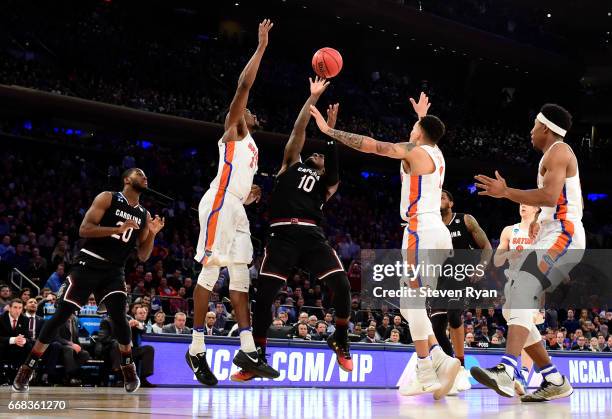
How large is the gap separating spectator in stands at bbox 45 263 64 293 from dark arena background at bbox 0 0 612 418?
14 centimetres

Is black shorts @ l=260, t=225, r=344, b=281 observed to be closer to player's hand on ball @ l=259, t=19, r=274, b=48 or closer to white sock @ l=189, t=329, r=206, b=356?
white sock @ l=189, t=329, r=206, b=356

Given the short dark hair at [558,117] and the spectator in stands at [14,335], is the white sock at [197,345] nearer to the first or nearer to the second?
the short dark hair at [558,117]

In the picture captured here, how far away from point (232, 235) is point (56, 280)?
9.92 m

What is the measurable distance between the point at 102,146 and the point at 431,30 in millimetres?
13556

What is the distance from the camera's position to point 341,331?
7418 millimetres

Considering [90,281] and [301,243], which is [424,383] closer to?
[301,243]

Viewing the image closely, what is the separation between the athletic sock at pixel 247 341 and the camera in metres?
7.03

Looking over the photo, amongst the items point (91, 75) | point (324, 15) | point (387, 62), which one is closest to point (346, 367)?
point (91, 75)

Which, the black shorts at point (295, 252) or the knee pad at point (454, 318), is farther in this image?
the knee pad at point (454, 318)

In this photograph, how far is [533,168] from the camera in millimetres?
32188

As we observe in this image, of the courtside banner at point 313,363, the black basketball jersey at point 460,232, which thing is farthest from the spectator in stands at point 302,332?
the black basketball jersey at point 460,232

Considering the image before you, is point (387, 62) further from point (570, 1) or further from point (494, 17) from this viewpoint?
point (570, 1)

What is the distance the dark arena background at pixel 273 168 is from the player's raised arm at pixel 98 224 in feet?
0.50

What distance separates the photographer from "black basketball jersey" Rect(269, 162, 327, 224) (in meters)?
7.49
